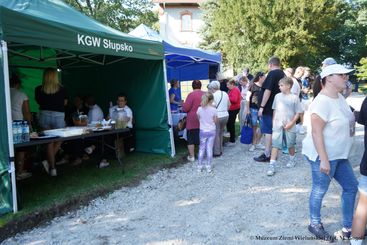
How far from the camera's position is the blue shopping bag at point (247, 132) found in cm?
802

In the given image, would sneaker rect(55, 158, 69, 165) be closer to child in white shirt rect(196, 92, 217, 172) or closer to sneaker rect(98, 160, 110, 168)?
sneaker rect(98, 160, 110, 168)

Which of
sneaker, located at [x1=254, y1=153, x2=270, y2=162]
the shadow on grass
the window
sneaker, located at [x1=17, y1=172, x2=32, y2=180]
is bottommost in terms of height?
the shadow on grass

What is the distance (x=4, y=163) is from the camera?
4.15m

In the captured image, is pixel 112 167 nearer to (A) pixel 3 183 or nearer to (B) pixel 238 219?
(A) pixel 3 183

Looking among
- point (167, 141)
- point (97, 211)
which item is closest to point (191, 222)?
point (97, 211)

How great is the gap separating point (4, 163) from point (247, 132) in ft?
17.2

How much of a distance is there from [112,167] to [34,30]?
10.1 ft

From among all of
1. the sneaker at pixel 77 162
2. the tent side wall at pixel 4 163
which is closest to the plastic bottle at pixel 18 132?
the tent side wall at pixel 4 163

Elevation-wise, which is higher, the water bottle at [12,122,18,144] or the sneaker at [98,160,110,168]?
the water bottle at [12,122,18,144]

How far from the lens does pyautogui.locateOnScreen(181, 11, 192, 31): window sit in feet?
107

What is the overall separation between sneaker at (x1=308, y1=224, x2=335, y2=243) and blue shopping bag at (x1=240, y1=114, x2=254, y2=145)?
14.8 feet

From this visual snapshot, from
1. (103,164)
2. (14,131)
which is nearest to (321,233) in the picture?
(14,131)

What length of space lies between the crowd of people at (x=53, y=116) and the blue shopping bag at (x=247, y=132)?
258 centimetres

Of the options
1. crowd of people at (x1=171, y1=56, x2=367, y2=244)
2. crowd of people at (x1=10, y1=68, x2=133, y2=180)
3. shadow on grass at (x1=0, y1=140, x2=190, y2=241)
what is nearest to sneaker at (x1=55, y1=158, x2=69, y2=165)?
crowd of people at (x1=10, y1=68, x2=133, y2=180)
